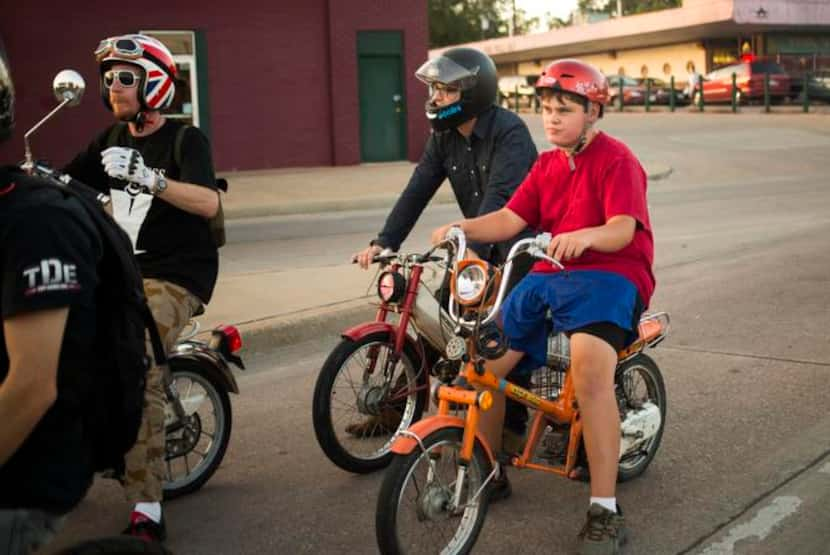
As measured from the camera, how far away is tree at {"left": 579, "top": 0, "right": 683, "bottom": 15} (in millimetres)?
97931

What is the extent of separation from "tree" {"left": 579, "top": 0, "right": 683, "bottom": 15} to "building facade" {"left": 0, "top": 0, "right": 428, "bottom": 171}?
246 ft

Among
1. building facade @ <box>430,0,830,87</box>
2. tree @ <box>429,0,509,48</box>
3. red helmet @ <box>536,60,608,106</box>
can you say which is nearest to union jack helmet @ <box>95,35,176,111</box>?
red helmet @ <box>536,60,608,106</box>

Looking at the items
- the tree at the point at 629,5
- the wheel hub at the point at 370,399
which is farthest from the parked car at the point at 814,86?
the tree at the point at 629,5

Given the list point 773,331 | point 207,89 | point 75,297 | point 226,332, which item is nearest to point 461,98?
point 226,332

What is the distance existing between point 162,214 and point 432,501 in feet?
5.85

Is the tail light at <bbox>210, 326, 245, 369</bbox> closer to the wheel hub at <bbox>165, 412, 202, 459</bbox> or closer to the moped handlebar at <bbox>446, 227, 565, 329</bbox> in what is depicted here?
the wheel hub at <bbox>165, 412, 202, 459</bbox>

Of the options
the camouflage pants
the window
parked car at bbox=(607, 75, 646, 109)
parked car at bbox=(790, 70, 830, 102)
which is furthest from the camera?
parked car at bbox=(607, 75, 646, 109)

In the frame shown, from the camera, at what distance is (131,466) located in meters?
4.17

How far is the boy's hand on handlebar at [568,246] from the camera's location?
4.01 m

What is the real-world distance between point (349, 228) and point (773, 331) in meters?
8.08

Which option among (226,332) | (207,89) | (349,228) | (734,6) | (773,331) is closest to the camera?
(226,332)

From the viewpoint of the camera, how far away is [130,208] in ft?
15.7

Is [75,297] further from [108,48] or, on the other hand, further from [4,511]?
[108,48]

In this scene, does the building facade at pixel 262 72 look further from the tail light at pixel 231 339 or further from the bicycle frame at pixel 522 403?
the bicycle frame at pixel 522 403
